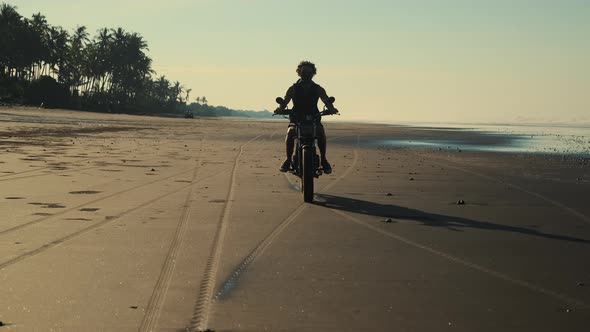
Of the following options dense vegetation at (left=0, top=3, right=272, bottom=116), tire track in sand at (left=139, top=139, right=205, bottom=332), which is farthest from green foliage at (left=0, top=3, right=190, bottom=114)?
tire track in sand at (left=139, top=139, right=205, bottom=332)

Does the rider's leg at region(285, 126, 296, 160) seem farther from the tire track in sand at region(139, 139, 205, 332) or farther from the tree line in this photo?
the tree line

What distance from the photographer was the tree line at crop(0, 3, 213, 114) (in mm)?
86625

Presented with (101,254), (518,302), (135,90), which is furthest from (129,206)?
(135,90)

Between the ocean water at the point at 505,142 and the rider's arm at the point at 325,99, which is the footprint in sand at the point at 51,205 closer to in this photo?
the rider's arm at the point at 325,99

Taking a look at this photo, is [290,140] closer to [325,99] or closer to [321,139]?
[321,139]

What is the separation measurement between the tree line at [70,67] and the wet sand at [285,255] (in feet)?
234

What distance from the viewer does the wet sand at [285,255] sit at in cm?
425

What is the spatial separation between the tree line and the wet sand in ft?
234

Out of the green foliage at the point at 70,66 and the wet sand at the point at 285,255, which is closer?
the wet sand at the point at 285,255

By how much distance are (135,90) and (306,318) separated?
13067cm

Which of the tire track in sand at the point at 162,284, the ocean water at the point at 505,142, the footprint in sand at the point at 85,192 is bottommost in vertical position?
the footprint in sand at the point at 85,192

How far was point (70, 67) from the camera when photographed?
116 meters

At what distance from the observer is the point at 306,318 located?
420cm

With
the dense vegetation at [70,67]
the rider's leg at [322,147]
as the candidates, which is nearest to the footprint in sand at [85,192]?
the rider's leg at [322,147]
